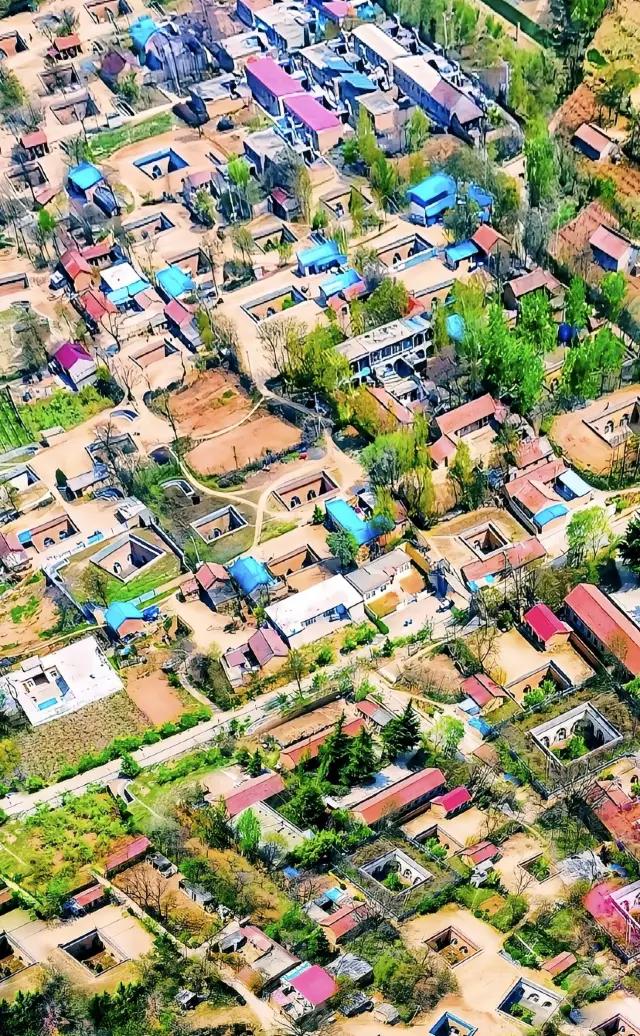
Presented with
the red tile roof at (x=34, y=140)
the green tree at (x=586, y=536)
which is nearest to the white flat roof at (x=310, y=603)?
the green tree at (x=586, y=536)

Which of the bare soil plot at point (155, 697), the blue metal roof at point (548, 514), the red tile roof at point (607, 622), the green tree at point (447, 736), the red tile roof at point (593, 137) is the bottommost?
the bare soil plot at point (155, 697)

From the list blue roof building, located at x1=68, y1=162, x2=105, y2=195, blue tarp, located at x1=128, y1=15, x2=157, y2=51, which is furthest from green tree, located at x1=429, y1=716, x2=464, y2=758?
blue tarp, located at x1=128, y1=15, x2=157, y2=51

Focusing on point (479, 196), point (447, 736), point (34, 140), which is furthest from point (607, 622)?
point (34, 140)

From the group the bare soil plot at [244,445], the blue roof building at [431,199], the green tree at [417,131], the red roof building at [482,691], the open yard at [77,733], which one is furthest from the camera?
the green tree at [417,131]

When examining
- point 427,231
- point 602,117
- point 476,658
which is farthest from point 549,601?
point 602,117

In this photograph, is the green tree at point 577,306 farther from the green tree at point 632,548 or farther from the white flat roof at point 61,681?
the white flat roof at point 61,681

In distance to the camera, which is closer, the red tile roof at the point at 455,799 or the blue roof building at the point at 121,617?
the red tile roof at the point at 455,799

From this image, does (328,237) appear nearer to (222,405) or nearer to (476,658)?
(222,405)
